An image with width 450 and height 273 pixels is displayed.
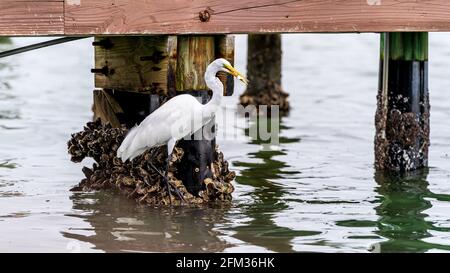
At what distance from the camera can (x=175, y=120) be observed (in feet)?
27.7

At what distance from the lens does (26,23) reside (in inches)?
303

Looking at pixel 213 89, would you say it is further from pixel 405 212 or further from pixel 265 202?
pixel 405 212

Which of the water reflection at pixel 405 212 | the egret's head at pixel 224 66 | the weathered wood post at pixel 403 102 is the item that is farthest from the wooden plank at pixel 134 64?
the weathered wood post at pixel 403 102

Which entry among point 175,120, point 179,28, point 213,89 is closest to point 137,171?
point 175,120

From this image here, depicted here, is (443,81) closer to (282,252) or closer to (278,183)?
(278,183)

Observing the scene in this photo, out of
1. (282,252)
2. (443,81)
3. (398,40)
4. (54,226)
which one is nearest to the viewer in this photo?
(282,252)

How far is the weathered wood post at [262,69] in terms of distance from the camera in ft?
44.6

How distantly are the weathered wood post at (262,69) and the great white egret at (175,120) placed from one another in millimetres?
4988

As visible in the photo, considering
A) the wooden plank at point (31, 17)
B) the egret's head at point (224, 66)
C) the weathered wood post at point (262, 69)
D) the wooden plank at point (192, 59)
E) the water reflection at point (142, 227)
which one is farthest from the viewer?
the weathered wood post at point (262, 69)

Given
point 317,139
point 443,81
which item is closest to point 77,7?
point 317,139

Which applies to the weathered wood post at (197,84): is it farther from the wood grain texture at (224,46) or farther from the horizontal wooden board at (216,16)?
the horizontal wooden board at (216,16)

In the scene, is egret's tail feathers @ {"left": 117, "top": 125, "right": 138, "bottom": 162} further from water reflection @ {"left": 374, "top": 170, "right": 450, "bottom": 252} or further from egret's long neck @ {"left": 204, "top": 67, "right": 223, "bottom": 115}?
water reflection @ {"left": 374, "top": 170, "right": 450, "bottom": 252}
